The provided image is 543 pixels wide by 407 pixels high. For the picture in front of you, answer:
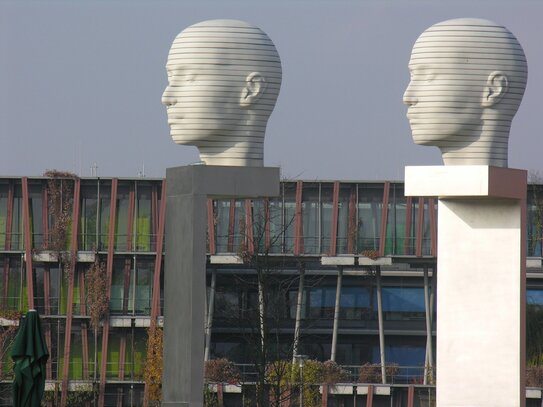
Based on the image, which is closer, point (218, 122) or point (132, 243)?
point (218, 122)

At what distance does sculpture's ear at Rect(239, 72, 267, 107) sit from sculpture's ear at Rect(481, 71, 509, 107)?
3581mm

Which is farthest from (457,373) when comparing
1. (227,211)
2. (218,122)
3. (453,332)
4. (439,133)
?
(227,211)

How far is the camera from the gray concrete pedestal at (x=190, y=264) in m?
23.6

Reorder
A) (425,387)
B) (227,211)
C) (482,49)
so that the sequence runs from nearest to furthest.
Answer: (482,49)
(425,387)
(227,211)

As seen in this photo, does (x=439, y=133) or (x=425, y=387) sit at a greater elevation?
(x=439, y=133)

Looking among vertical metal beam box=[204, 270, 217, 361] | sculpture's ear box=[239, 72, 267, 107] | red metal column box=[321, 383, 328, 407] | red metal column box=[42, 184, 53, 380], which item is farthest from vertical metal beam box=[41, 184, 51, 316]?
sculpture's ear box=[239, 72, 267, 107]

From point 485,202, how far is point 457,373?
9.25ft

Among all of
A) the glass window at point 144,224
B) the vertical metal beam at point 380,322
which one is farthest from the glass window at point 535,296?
the glass window at point 144,224

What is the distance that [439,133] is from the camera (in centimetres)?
2433

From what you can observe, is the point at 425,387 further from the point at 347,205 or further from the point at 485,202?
the point at 485,202

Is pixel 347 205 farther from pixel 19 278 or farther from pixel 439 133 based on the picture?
pixel 439 133

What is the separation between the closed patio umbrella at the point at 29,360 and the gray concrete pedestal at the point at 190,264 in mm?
2160

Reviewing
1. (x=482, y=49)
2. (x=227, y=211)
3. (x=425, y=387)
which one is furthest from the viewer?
(x=227, y=211)

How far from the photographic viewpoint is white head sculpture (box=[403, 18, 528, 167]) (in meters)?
24.0
